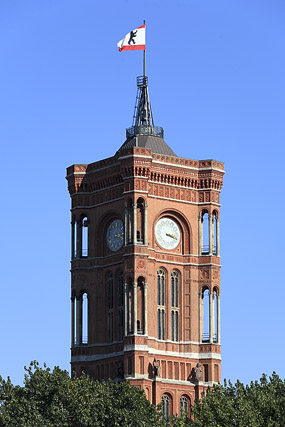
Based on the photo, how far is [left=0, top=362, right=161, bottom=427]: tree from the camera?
167m

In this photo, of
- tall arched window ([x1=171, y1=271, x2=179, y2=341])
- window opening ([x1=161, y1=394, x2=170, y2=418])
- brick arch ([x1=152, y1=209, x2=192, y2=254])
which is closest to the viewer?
window opening ([x1=161, y1=394, x2=170, y2=418])

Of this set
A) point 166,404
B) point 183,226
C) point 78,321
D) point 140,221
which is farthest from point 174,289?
point 166,404

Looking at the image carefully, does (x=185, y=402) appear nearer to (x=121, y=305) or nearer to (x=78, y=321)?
(x=121, y=305)

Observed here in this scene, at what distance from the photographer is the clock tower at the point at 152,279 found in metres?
192

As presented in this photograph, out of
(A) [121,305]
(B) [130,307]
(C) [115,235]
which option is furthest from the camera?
(C) [115,235]

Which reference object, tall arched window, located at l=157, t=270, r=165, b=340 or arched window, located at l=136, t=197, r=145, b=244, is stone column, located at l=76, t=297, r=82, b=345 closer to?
tall arched window, located at l=157, t=270, r=165, b=340

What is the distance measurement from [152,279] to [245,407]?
3662 cm

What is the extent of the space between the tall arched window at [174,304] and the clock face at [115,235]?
6.45 metres

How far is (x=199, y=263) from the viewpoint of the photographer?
198 m

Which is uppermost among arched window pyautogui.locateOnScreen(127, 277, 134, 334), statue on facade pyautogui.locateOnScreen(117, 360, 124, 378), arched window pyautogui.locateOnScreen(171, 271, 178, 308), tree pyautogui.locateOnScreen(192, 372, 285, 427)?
arched window pyautogui.locateOnScreen(171, 271, 178, 308)

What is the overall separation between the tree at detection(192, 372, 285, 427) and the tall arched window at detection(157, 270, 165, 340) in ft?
88.4

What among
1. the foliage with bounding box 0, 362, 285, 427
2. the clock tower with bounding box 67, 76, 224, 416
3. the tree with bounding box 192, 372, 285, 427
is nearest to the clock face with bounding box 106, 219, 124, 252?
the clock tower with bounding box 67, 76, 224, 416

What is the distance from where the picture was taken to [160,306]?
194 metres

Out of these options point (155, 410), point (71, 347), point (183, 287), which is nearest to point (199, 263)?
point (183, 287)
